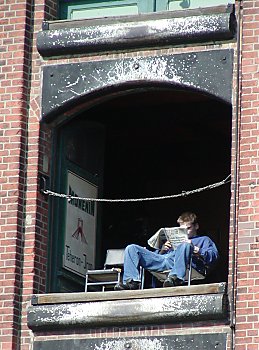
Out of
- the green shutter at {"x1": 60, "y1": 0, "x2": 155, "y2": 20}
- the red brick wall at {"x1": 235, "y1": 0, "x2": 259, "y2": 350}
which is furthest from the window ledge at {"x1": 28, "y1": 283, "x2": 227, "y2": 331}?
the green shutter at {"x1": 60, "y1": 0, "x2": 155, "y2": 20}

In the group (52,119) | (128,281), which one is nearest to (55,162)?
(52,119)

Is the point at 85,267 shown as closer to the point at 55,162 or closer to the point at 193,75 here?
the point at 55,162

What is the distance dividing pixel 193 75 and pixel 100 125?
2.14 m

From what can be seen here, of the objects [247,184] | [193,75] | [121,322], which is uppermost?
[193,75]

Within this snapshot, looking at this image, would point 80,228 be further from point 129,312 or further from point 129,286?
point 129,312

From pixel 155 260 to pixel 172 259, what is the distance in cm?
18

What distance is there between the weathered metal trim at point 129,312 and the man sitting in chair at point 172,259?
0.28 meters

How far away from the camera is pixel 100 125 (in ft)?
73.0

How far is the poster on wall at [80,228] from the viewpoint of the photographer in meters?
21.3

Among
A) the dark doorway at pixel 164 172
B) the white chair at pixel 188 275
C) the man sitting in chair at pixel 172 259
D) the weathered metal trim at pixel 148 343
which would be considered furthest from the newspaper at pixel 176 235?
the dark doorway at pixel 164 172

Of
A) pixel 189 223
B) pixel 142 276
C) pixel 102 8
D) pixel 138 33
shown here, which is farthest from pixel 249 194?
pixel 102 8

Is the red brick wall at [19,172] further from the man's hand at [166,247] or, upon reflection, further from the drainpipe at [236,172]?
the drainpipe at [236,172]

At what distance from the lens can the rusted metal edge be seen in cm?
1969

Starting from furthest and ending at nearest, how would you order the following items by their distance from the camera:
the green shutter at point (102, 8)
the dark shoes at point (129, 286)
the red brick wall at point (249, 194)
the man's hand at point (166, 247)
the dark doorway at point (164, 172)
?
1. the dark doorway at point (164, 172)
2. the green shutter at point (102, 8)
3. the man's hand at point (166, 247)
4. the dark shoes at point (129, 286)
5. the red brick wall at point (249, 194)
